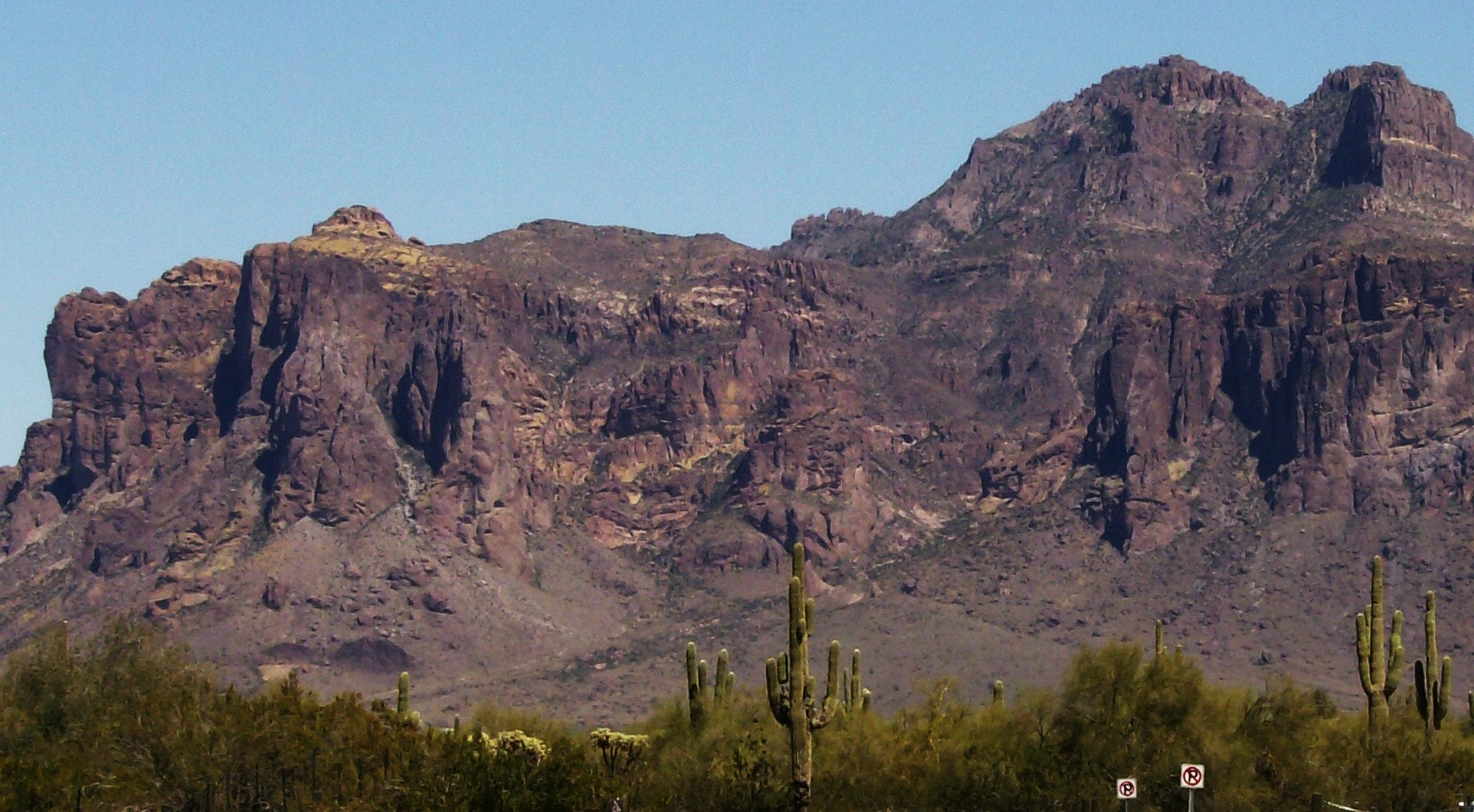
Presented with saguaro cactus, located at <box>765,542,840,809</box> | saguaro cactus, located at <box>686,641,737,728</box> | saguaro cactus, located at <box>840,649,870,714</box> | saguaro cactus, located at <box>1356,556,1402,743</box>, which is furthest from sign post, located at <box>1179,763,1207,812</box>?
saguaro cactus, located at <box>686,641,737,728</box>

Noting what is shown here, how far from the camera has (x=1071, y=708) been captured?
124 metres

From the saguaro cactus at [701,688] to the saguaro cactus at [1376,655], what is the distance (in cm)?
2782

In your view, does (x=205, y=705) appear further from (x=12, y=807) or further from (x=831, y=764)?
(x=831, y=764)

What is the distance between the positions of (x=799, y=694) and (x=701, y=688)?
30.6 m

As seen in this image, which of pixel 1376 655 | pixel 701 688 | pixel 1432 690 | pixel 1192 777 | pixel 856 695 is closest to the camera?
pixel 1192 777

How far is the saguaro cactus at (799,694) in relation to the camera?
311ft

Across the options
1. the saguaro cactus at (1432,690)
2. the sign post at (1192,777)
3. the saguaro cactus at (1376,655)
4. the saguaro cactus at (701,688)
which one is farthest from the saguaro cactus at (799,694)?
the saguaro cactus at (1432,690)

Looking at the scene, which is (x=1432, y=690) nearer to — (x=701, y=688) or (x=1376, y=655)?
(x=1376, y=655)

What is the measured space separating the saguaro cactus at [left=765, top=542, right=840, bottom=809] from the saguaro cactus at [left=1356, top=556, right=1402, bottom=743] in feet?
81.3

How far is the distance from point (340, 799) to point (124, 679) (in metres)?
37.0

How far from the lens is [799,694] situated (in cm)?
9588

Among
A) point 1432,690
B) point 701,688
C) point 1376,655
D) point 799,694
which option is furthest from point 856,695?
point 799,694

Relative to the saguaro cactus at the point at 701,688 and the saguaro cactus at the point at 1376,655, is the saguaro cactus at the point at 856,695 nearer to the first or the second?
the saguaro cactus at the point at 701,688

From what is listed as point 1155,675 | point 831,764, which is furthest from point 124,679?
point 1155,675
